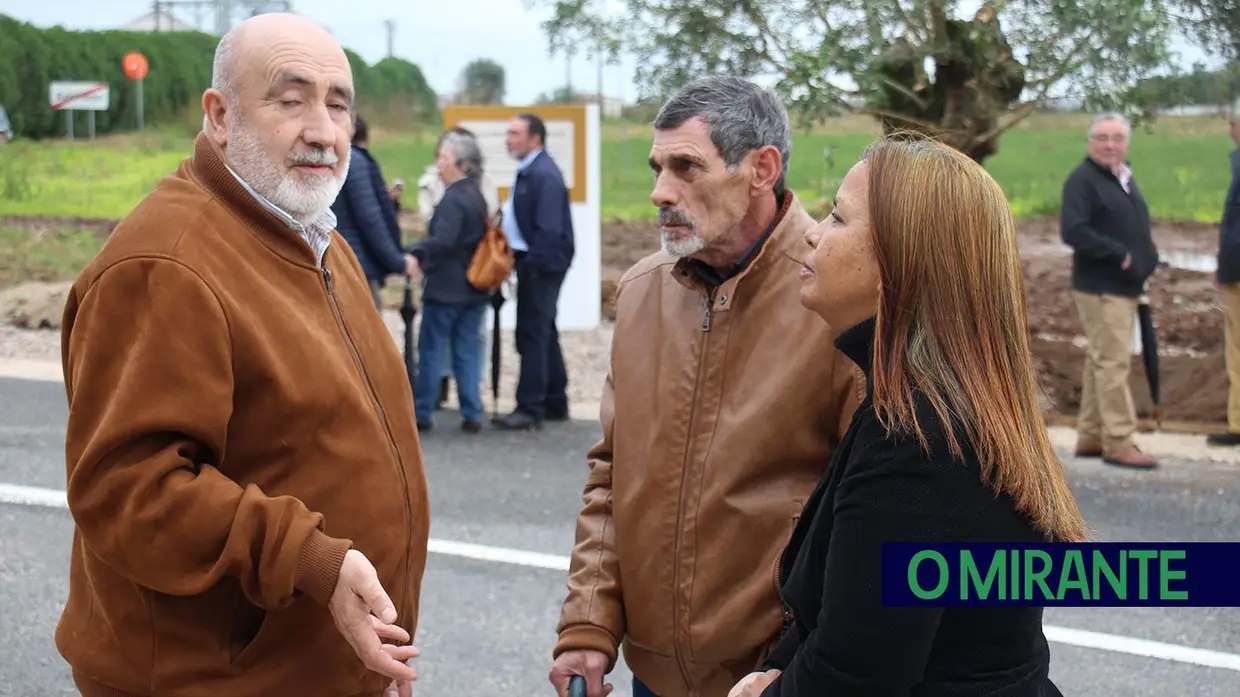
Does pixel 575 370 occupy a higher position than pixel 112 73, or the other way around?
pixel 112 73

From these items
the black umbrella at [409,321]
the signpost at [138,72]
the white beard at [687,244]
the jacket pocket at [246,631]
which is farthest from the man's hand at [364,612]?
the signpost at [138,72]

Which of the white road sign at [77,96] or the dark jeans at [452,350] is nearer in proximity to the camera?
the dark jeans at [452,350]

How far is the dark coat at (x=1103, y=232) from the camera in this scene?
870 cm

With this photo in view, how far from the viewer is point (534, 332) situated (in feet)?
31.7

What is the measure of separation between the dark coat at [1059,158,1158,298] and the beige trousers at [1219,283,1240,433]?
0.77 meters

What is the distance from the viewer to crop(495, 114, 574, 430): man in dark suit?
31.6 ft

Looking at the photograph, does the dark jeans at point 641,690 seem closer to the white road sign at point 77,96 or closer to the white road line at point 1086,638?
the white road line at point 1086,638

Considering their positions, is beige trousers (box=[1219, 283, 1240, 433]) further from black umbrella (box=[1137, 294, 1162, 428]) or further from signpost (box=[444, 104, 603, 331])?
signpost (box=[444, 104, 603, 331])

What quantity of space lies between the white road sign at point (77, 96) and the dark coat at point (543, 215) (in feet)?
39.7

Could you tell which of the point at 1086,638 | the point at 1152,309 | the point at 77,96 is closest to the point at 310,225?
the point at 1086,638

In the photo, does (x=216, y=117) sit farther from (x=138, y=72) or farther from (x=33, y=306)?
(x=138, y=72)

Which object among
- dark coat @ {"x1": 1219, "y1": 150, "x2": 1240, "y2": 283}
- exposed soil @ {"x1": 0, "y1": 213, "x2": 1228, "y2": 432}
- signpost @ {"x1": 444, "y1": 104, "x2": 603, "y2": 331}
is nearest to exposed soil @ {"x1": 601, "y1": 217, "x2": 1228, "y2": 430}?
exposed soil @ {"x1": 0, "y1": 213, "x2": 1228, "y2": 432}

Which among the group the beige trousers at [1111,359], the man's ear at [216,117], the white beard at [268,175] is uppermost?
the man's ear at [216,117]

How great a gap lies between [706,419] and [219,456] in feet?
3.05
